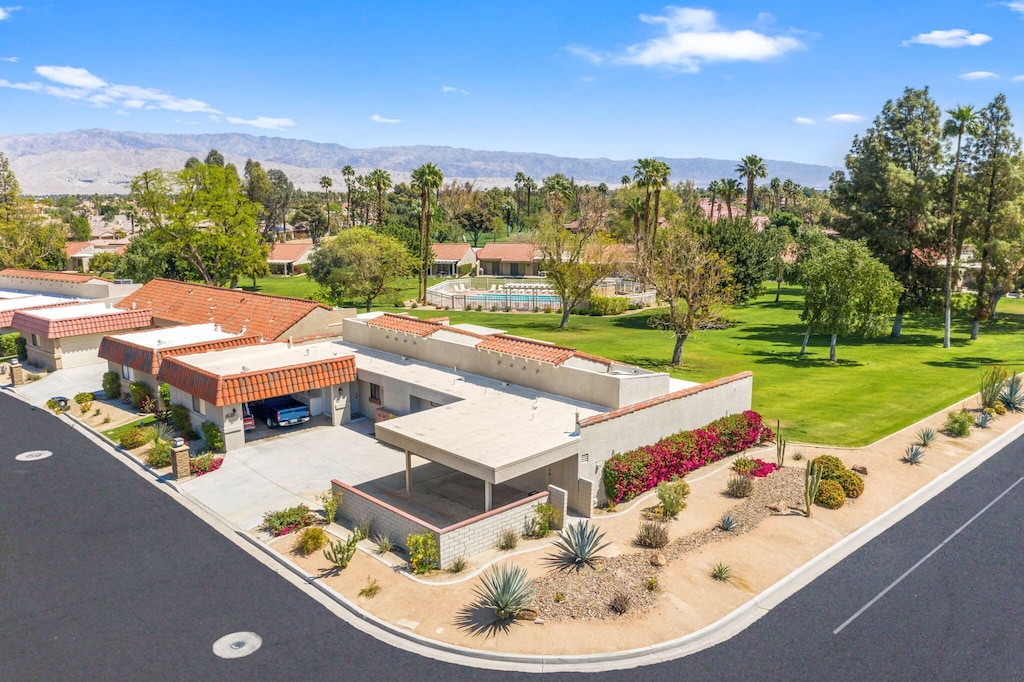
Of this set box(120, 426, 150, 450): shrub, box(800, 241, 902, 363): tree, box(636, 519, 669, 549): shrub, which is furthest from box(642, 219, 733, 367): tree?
box(120, 426, 150, 450): shrub

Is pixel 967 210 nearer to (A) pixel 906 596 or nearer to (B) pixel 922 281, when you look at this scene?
(B) pixel 922 281

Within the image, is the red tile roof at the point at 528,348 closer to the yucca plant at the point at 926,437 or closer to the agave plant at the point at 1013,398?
the yucca plant at the point at 926,437

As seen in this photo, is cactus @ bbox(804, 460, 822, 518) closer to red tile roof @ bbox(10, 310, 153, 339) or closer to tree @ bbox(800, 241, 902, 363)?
tree @ bbox(800, 241, 902, 363)

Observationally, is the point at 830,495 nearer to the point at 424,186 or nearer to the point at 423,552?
the point at 423,552

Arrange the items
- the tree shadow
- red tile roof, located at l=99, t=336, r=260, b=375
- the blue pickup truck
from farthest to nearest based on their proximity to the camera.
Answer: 1. red tile roof, located at l=99, t=336, r=260, b=375
2. the blue pickup truck
3. the tree shadow

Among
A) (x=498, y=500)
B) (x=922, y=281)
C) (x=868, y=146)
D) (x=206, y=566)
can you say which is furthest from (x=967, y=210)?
(x=206, y=566)

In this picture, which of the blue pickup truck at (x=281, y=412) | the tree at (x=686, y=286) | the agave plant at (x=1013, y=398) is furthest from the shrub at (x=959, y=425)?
the blue pickup truck at (x=281, y=412)
